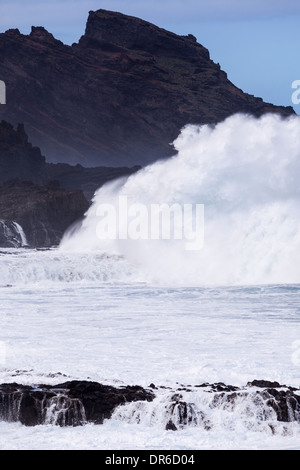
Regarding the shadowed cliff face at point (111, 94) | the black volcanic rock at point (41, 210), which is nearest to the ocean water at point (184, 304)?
the black volcanic rock at point (41, 210)

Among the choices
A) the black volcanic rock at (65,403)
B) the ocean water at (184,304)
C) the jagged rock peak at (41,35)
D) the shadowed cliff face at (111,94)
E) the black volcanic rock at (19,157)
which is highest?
the jagged rock peak at (41,35)

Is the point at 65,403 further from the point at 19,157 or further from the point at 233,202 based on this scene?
the point at 19,157

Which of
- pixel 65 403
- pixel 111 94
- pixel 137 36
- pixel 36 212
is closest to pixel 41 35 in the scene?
pixel 111 94

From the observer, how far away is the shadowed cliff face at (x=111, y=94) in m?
168

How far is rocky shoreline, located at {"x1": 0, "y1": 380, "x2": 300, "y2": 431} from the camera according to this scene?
8891 mm

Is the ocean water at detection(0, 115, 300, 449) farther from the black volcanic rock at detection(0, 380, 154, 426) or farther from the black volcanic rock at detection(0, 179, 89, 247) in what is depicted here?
the black volcanic rock at detection(0, 179, 89, 247)

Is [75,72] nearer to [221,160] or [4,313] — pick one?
[221,160]

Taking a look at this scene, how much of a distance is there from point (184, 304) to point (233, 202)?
11375mm

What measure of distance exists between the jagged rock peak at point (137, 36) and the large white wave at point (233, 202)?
497 ft

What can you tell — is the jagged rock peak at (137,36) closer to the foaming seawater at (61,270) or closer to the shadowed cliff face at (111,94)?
the shadowed cliff face at (111,94)

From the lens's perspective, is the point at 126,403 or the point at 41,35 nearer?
the point at 126,403

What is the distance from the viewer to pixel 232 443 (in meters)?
8.29

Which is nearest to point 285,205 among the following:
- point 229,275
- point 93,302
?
point 229,275

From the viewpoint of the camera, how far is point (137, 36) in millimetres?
186875
